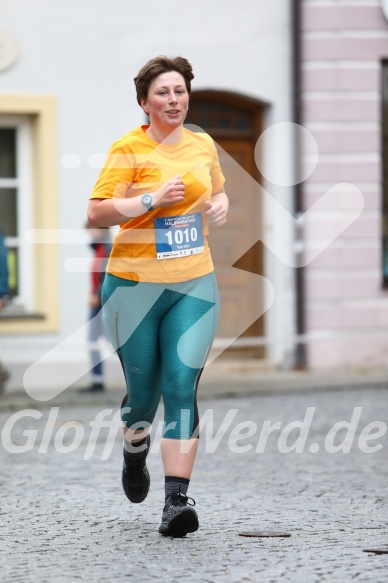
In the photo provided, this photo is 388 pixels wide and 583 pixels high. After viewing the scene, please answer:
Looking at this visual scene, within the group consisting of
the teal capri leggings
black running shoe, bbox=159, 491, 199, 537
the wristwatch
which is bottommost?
black running shoe, bbox=159, 491, 199, 537

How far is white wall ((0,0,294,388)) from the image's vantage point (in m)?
14.7

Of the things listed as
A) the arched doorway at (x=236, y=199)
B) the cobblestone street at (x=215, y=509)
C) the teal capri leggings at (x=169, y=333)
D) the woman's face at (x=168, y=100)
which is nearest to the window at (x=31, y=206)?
the arched doorway at (x=236, y=199)

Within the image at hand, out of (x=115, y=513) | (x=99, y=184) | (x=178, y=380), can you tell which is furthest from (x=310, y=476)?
(x=99, y=184)

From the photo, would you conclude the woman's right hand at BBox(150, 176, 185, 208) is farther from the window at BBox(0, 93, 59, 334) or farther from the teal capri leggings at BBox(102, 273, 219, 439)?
the window at BBox(0, 93, 59, 334)

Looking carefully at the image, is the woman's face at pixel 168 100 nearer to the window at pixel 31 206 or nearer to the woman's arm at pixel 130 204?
the woman's arm at pixel 130 204

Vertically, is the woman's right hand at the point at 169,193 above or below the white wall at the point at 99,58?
below

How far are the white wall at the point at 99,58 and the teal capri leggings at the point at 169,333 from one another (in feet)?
28.6

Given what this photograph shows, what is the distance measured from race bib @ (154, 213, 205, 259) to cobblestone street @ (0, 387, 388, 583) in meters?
1.15

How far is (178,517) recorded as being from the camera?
5.89 m

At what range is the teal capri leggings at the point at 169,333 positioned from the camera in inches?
238

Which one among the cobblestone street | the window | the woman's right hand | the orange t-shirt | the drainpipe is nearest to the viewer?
the cobblestone street

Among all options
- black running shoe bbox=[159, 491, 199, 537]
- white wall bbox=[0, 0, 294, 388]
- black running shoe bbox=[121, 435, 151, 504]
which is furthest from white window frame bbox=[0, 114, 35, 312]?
black running shoe bbox=[159, 491, 199, 537]

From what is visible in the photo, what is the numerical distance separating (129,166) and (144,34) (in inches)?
369

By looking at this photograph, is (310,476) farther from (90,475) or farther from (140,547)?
(140,547)
